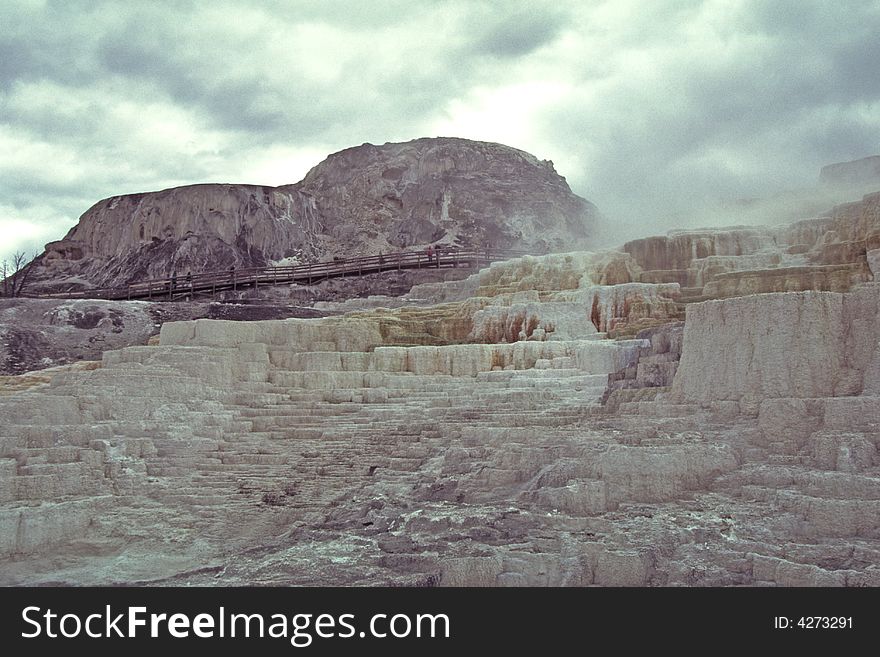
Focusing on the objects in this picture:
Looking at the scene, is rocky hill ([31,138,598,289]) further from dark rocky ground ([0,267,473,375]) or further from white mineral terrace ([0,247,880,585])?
white mineral terrace ([0,247,880,585])

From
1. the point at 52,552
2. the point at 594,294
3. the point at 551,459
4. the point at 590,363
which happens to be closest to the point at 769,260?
the point at 594,294

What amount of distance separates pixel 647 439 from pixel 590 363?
444 cm

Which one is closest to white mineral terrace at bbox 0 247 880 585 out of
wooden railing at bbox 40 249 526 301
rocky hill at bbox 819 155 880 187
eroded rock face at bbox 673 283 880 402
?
eroded rock face at bbox 673 283 880 402

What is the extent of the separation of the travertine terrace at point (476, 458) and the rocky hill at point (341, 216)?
2183 centimetres

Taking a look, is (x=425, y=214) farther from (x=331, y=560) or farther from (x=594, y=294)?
(x=331, y=560)

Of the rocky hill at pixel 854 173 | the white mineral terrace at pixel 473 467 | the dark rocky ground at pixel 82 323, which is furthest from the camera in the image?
the rocky hill at pixel 854 173

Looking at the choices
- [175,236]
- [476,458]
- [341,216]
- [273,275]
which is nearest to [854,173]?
[341,216]

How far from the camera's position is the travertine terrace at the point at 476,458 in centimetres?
670

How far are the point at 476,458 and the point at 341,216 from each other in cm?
3228

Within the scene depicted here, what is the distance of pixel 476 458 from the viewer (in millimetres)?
9023

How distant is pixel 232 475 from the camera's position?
9.53m

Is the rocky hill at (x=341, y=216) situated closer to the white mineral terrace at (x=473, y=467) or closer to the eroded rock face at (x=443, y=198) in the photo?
the eroded rock face at (x=443, y=198)

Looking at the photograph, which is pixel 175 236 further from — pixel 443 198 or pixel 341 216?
pixel 443 198

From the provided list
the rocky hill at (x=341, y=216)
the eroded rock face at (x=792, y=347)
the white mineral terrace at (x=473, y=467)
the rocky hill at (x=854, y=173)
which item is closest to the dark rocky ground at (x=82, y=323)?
the white mineral terrace at (x=473, y=467)
